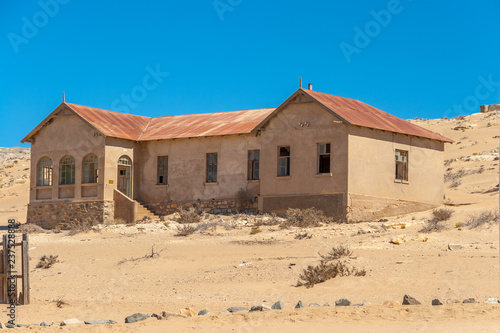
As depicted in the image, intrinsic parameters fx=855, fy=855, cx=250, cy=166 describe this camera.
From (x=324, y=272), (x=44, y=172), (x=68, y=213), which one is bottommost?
(x=324, y=272)

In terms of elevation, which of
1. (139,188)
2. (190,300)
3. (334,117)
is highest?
(334,117)

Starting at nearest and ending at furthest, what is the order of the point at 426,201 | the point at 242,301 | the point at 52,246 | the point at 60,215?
1. the point at 242,301
2. the point at 52,246
3. the point at 426,201
4. the point at 60,215

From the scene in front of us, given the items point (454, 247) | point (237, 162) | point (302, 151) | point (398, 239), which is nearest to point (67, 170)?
point (237, 162)

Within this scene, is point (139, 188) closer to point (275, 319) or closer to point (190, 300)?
point (190, 300)

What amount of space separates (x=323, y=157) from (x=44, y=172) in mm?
12581

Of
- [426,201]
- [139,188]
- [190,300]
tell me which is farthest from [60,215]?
[190,300]

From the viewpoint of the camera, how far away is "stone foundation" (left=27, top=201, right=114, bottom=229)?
3428 centimetres

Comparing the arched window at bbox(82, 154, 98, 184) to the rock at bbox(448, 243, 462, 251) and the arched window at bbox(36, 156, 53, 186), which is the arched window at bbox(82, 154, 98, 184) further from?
the rock at bbox(448, 243, 462, 251)

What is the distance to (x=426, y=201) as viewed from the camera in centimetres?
3272

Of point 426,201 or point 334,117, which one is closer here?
point 334,117

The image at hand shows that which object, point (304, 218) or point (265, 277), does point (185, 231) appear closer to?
point (304, 218)

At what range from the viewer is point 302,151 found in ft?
103

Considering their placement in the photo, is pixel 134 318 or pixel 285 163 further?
pixel 285 163

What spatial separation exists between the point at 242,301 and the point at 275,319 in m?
3.45
